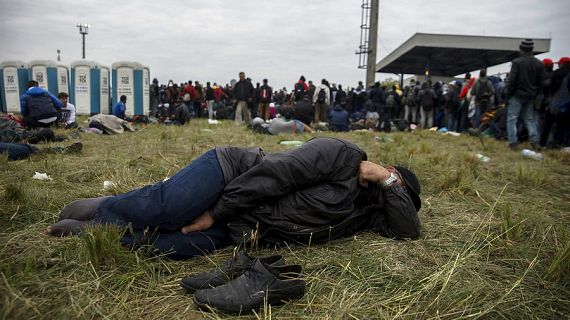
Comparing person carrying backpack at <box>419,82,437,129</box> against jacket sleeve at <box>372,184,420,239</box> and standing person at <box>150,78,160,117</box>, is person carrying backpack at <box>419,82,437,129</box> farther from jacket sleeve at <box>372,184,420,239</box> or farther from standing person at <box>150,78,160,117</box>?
standing person at <box>150,78,160,117</box>

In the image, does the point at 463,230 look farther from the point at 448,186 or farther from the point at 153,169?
the point at 153,169

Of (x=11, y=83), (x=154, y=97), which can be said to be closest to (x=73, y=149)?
(x=154, y=97)

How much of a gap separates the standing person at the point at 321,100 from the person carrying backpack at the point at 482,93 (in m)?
4.67

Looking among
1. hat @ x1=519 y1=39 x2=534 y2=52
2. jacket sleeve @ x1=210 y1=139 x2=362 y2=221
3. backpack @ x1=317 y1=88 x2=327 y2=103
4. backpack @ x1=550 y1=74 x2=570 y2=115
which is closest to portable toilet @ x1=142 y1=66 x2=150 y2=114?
backpack @ x1=317 y1=88 x2=327 y2=103

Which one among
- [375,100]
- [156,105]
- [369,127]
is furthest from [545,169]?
[156,105]

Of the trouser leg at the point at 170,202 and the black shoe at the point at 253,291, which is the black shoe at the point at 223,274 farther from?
the trouser leg at the point at 170,202

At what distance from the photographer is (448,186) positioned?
3801 mm

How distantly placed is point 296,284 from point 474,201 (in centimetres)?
242

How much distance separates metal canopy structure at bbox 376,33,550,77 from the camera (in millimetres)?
16672

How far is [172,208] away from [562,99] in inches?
284

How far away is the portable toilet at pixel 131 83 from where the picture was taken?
577 inches

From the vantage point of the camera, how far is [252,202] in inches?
85.6

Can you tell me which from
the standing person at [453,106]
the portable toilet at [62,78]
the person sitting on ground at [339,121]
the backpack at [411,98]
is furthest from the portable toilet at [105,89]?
the standing person at [453,106]

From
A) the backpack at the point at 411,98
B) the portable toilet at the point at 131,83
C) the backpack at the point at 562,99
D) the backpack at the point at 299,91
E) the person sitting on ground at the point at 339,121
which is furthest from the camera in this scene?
the portable toilet at the point at 131,83
